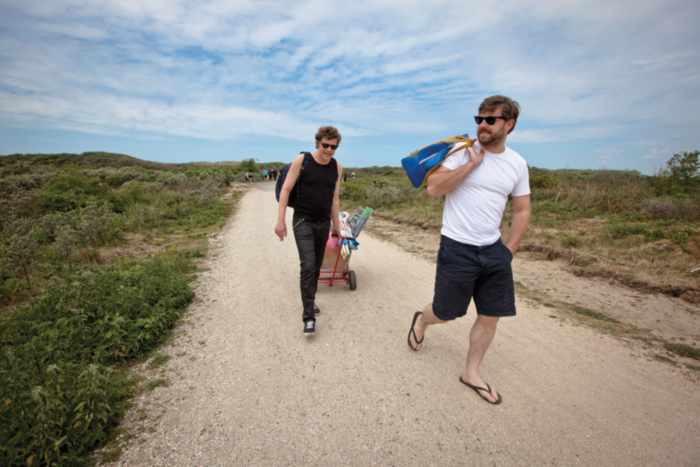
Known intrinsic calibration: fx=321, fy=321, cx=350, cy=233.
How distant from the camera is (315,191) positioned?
3486mm

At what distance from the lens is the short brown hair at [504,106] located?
7.29 feet

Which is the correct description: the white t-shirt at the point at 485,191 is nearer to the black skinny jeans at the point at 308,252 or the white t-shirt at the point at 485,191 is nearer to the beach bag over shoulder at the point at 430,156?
the beach bag over shoulder at the point at 430,156

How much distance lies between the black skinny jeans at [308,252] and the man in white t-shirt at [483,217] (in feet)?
4.83

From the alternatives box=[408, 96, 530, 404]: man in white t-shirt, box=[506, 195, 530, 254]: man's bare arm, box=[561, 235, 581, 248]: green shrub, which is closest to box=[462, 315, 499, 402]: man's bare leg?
box=[408, 96, 530, 404]: man in white t-shirt

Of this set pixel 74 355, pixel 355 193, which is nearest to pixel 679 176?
pixel 355 193

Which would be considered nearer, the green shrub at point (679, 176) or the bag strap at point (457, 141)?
the bag strap at point (457, 141)

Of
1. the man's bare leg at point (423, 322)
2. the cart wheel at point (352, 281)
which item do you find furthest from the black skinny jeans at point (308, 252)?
the cart wheel at point (352, 281)

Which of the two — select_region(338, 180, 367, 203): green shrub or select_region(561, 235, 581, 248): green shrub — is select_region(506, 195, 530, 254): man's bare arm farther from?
select_region(338, 180, 367, 203): green shrub

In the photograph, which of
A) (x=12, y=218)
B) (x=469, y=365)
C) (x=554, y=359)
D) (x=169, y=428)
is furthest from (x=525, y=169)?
(x=12, y=218)

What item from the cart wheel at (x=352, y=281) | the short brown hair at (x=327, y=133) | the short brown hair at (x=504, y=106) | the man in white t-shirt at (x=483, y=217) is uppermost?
the short brown hair at (x=504, y=106)

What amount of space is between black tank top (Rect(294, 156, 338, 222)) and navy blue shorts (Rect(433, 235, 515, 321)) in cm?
147

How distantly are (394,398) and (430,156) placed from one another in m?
1.97

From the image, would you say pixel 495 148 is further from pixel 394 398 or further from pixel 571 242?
pixel 571 242

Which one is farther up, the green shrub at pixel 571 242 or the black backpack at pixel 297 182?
the black backpack at pixel 297 182
